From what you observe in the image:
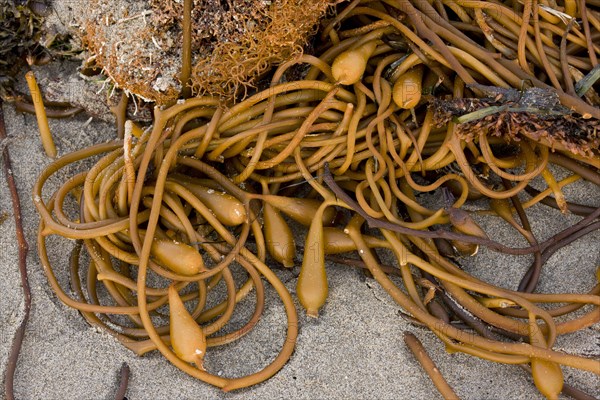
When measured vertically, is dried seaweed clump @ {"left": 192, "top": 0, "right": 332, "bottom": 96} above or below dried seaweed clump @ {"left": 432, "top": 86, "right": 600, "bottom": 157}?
above

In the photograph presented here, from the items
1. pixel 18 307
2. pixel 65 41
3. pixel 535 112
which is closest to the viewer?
pixel 535 112

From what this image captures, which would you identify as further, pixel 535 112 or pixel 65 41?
pixel 65 41

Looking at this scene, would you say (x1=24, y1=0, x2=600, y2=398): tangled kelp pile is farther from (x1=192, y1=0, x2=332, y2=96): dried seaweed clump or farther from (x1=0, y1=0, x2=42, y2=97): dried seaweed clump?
(x1=0, y1=0, x2=42, y2=97): dried seaweed clump

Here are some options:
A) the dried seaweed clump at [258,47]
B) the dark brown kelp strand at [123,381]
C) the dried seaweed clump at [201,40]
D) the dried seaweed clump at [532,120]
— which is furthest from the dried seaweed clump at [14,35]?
the dried seaweed clump at [532,120]

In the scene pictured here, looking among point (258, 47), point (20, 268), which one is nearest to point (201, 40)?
point (258, 47)

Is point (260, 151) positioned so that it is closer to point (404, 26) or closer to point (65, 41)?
point (404, 26)

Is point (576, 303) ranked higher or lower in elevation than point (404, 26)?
lower

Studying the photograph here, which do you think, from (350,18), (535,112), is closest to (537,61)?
(535,112)

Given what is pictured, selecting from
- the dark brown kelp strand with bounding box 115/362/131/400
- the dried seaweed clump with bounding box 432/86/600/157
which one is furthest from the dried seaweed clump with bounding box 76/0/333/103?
the dark brown kelp strand with bounding box 115/362/131/400

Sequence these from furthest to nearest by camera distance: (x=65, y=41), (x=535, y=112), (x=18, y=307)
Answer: (x=65, y=41)
(x=18, y=307)
(x=535, y=112)
